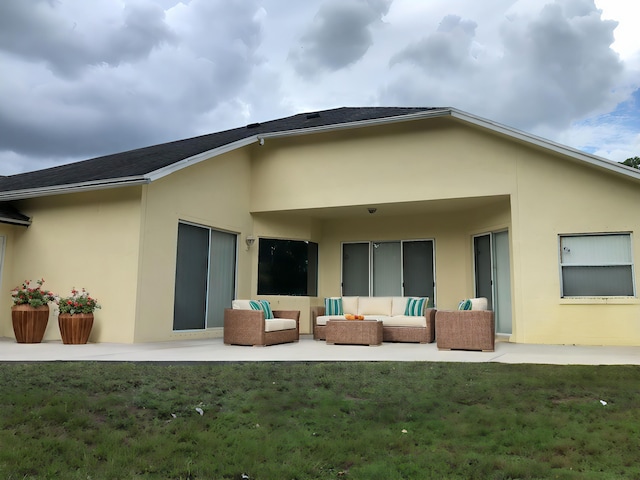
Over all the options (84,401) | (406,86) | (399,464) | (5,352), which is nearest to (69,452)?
(84,401)

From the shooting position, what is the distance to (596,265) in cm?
940

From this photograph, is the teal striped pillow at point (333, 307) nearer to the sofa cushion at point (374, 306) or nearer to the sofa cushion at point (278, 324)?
the sofa cushion at point (374, 306)

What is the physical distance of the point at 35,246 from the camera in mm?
10000

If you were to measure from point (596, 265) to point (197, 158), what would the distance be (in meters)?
7.82

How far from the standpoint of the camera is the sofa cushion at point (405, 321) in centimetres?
→ 985

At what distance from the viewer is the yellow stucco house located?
29.9ft

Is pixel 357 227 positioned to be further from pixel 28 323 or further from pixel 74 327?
pixel 28 323

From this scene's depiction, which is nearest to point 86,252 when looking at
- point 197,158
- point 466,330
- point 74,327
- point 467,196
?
point 74,327

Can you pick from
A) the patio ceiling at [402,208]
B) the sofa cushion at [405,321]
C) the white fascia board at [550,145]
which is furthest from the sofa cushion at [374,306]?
the white fascia board at [550,145]

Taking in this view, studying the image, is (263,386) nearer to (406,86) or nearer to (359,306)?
(359,306)

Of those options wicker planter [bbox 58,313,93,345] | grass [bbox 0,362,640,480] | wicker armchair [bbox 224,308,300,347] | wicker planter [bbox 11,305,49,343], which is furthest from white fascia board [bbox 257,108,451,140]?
grass [bbox 0,362,640,480]

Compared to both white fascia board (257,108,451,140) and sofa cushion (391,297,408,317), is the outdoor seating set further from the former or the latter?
white fascia board (257,108,451,140)

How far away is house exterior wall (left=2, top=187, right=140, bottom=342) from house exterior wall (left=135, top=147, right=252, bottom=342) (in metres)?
0.22

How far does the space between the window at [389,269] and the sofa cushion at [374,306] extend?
145 cm
